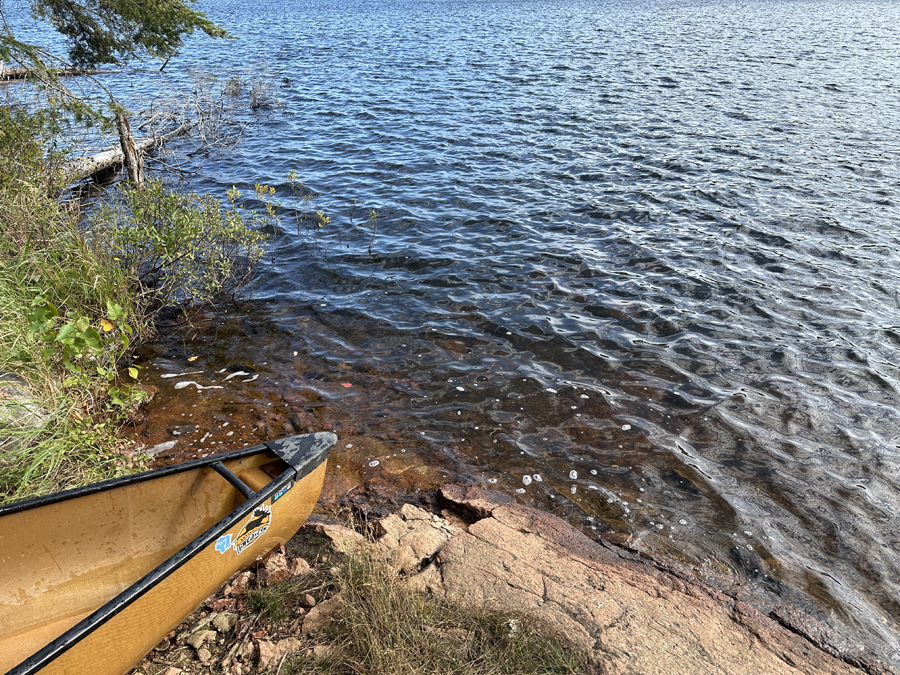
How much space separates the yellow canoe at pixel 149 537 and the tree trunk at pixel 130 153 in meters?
7.53

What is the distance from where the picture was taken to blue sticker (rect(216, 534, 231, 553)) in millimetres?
3734

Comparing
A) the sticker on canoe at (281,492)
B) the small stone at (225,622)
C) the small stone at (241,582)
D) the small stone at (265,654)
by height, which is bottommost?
the small stone at (241,582)

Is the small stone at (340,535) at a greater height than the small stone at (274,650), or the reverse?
the small stone at (274,650)

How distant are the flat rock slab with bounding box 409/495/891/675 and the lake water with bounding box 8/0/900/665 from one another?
1.79 feet

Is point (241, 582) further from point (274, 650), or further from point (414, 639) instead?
point (414, 639)

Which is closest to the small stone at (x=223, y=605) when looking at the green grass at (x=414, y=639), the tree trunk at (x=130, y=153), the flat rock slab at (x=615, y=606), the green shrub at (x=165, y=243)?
the green grass at (x=414, y=639)

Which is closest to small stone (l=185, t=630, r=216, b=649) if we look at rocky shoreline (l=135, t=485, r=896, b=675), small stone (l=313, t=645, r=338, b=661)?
rocky shoreline (l=135, t=485, r=896, b=675)

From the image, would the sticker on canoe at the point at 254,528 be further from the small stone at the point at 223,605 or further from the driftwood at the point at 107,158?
the driftwood at the point at 107,158

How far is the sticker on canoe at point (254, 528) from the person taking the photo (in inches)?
154

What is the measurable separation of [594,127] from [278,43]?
20228 mm

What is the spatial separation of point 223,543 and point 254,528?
10.3 inches

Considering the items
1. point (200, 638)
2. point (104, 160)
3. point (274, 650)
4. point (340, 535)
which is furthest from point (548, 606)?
point (104, 160)

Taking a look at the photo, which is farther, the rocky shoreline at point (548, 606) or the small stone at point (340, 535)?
the small stone at point (340, 535)

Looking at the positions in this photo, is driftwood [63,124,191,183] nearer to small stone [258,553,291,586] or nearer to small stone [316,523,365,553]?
small stone [316,523,365,553]
